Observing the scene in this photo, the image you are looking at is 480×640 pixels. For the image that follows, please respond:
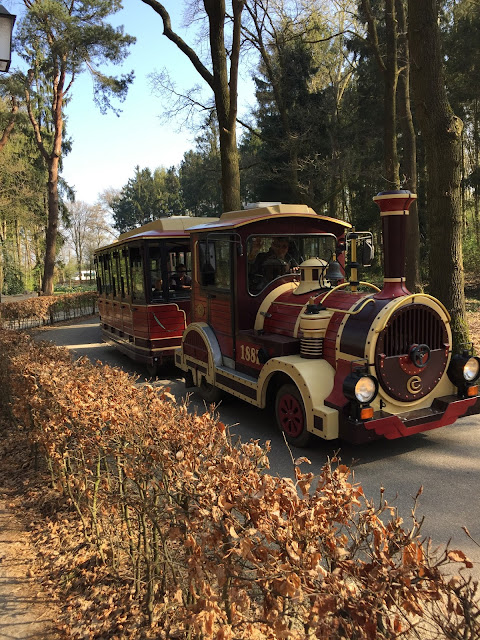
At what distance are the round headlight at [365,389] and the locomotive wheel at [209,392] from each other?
3050 millimetres

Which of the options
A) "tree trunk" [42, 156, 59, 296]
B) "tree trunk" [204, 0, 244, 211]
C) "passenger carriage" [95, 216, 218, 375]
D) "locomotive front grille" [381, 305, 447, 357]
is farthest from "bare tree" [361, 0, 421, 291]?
"tree trunk" [42, 156, 59, 296]

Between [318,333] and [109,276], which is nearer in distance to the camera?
[318,333]

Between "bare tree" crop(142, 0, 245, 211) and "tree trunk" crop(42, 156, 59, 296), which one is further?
"tree trunk" crop(42, 156, 59, 296)

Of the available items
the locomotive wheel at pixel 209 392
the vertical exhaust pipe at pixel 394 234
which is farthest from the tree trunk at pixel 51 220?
the vertical exhaust pipe at pixel 394 234

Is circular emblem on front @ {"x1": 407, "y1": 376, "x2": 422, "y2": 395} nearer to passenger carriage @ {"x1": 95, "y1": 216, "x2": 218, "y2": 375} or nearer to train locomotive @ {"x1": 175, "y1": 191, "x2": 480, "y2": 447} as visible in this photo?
train locomotive @ {"x1": 175, "y1": 191, "x2": 480, "y2": 447}

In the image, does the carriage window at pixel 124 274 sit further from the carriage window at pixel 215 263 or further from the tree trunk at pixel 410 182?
the tree trunk at pixel 410 182

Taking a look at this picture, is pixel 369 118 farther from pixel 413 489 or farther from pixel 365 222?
pixel 413 489

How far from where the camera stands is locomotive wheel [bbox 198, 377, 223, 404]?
23.4 feet

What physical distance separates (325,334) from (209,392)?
2.71m

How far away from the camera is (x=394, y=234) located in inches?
189

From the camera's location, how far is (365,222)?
966 inches

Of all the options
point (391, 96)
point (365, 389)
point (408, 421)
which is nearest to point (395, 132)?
point (391, 96)

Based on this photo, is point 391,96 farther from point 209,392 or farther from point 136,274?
point 209,392

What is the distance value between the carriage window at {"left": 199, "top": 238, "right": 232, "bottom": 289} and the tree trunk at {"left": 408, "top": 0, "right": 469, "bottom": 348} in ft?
11.3
